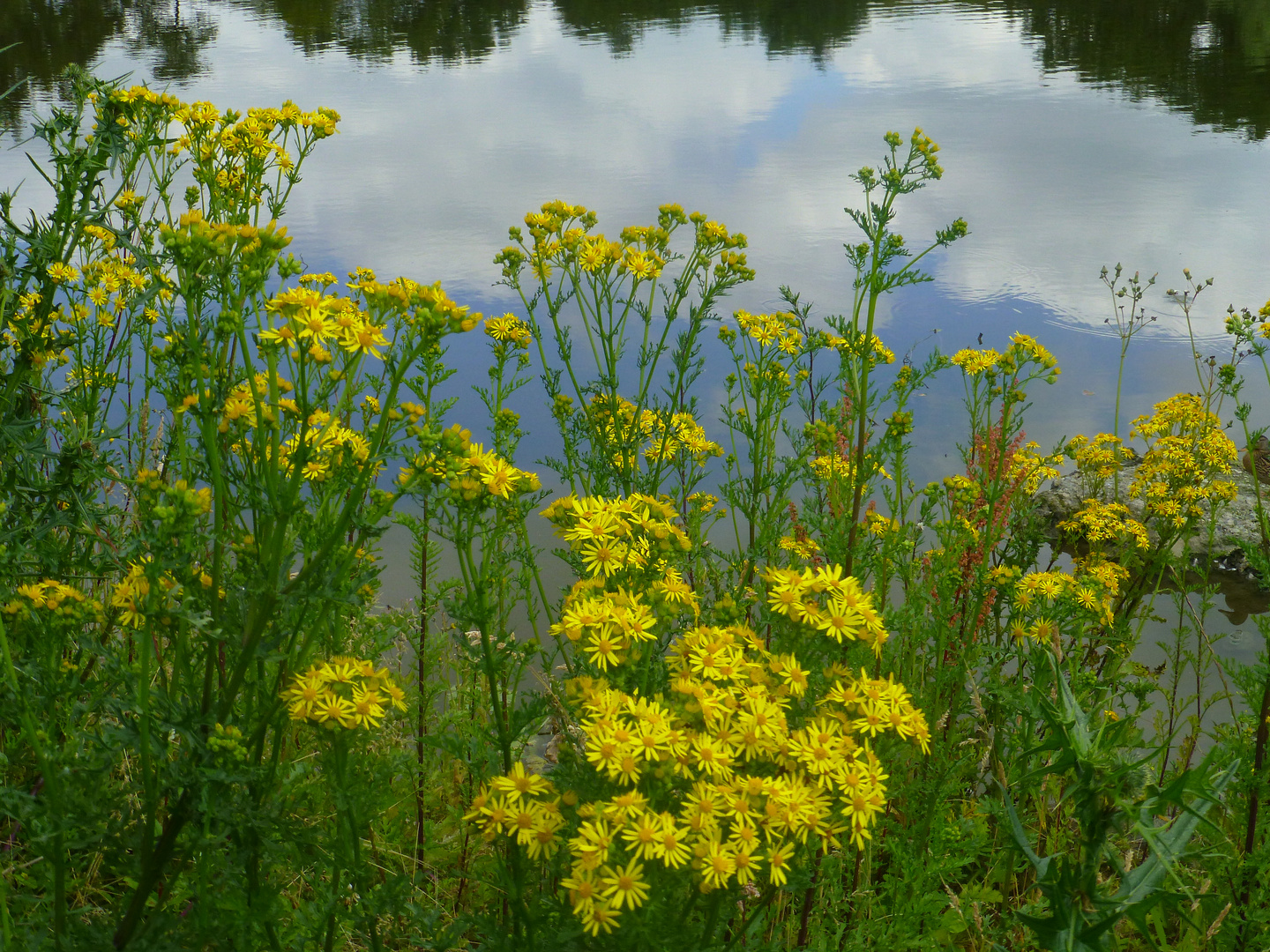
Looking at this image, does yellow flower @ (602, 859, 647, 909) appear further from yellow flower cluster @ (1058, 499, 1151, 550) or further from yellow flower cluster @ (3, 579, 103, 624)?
yellow flower cluster @ (1058, 499, 1151, 550)

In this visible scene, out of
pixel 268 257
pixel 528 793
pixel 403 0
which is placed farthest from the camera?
pixel 403 0

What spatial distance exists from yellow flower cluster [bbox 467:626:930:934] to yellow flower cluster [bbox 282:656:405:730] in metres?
0.26

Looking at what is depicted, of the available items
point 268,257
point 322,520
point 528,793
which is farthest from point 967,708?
point 268,257

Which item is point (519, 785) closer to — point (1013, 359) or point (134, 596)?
point (134, 596)

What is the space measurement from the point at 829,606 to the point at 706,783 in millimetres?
448

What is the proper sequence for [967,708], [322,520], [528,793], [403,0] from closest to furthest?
[528,793] < [322,520] < [967,708] < [403,0]

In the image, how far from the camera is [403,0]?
2403 centimetres

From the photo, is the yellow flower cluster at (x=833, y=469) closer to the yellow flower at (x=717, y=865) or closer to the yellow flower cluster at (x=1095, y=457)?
the yellow flower cluster at (x=1095, y=457)

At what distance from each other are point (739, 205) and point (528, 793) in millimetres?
8518

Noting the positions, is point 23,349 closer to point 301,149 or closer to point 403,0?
point 301,149

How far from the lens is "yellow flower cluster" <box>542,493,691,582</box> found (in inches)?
71.1

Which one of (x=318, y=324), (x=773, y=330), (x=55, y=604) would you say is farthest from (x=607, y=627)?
(x=773, y=330)

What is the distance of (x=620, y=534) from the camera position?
1.82m

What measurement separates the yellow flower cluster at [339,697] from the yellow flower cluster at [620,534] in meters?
0.45
